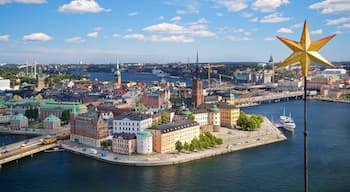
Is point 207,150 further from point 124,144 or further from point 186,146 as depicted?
point 124,144

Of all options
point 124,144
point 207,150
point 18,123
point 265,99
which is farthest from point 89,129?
point 265,99

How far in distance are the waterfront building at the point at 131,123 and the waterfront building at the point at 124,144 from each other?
1159mm

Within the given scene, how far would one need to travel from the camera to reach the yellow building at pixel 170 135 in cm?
1450

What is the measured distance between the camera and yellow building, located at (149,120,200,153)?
14500 millimetres

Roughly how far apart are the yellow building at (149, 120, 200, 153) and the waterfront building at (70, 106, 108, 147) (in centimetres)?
233

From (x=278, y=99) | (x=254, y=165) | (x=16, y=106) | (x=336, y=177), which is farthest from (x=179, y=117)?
(x=278, y=99)

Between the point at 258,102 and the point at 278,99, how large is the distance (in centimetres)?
342

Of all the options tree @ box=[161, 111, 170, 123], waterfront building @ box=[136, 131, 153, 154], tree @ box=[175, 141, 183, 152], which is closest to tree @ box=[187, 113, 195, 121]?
tree @ box=[161, 111, 170, 123]

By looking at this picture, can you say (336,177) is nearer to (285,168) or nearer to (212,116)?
(285,168)

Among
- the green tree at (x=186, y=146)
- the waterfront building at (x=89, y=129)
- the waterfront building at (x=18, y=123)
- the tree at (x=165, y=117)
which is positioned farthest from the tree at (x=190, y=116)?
the waterfront building at (x=18, y=123)

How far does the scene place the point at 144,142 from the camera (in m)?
14.4

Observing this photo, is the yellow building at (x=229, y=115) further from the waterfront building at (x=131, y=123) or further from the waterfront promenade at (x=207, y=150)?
the waterfront building at (x=131, y=123)

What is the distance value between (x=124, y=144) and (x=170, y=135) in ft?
5.60

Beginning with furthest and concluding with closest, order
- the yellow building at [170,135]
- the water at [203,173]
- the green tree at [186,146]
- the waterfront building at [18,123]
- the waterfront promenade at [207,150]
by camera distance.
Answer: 1. the waterfront building at [18,123]
2. the green tree at [186,146]
3. the yellow building at [170,135]
4. the waterfront promenade at [207,150]
5. the water at [203,173]
